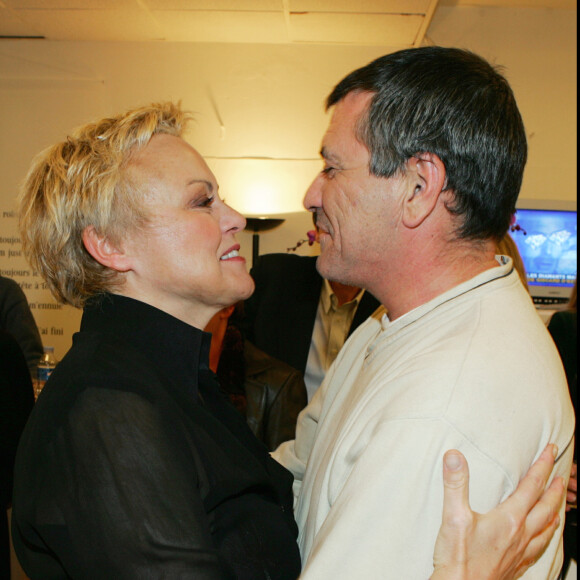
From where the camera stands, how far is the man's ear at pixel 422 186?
1.12 meters

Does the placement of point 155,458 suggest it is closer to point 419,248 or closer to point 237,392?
point 419,248

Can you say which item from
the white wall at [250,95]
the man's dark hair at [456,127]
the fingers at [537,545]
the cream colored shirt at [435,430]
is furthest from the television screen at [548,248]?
the fingers at [537,545]

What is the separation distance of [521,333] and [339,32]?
3.85m

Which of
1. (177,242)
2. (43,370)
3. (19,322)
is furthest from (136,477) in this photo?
(19,322)

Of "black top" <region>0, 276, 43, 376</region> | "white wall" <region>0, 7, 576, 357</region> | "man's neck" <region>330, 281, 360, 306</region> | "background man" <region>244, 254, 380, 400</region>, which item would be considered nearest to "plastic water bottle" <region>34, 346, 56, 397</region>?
"black top" <region>0, 276, 43, 376</region>

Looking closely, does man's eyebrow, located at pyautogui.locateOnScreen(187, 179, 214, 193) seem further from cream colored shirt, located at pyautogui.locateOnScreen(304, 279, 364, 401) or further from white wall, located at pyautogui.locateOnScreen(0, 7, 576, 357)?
white wall, located at pyautogui.locateOnScreen(0, 7, 576, 357)

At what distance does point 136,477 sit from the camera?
0.88 m

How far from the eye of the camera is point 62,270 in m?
1.28

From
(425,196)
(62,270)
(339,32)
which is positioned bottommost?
(62,270)

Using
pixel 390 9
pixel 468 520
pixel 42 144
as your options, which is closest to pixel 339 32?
pixel 390 9

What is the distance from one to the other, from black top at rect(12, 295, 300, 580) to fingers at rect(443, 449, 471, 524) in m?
0.35

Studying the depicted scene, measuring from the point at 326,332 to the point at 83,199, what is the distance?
1.72 meters

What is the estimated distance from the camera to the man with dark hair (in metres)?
0.84

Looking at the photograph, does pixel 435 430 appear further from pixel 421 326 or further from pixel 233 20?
pixel 233 20
